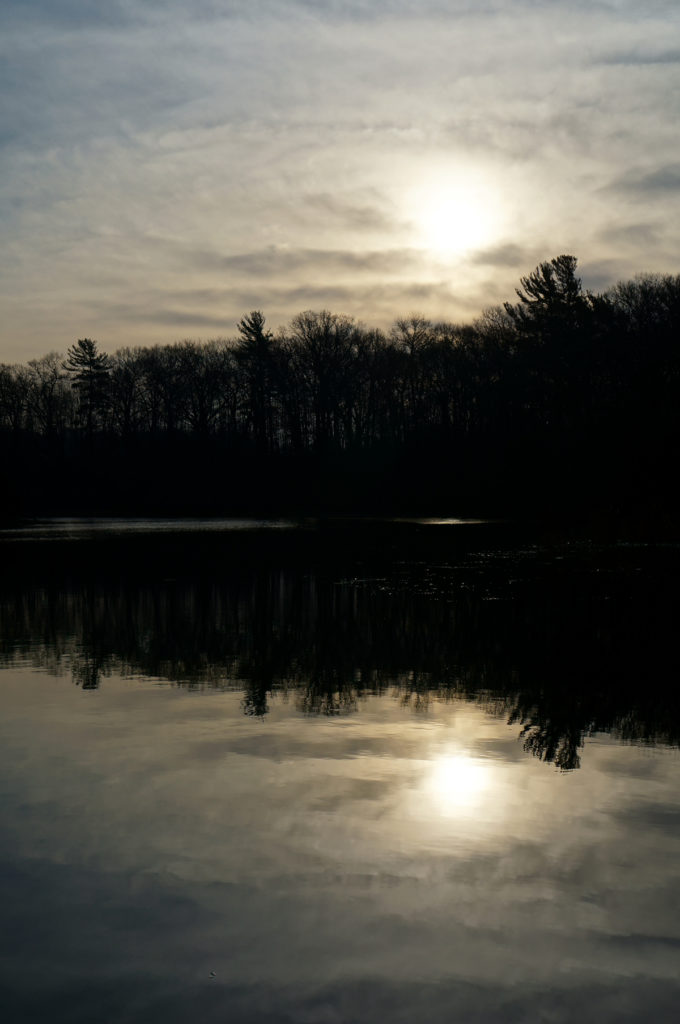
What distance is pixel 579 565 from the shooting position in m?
30.5

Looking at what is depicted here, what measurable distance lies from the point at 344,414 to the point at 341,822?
93.5m

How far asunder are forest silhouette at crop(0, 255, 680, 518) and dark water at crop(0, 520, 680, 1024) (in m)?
41.5

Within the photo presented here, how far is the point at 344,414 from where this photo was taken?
100 metres

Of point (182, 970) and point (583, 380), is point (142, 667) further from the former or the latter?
point (583, 380)

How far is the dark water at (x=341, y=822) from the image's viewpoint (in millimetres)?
5000

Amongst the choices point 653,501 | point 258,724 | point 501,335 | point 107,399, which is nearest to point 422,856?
point 258,724

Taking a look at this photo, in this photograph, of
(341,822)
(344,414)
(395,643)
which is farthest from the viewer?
(344,414)

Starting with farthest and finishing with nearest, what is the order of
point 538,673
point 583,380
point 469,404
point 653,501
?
point 469,404, point 583,380, point 653,501, point 538,673

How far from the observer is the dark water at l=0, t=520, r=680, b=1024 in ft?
16.4

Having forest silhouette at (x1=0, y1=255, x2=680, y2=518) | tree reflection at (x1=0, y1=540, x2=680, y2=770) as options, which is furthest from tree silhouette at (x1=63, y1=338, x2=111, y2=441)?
tree reflection at (x1=0, y1=540, x2=680, y2=770)

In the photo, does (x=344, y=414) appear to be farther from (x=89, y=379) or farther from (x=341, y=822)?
(x=341, y=822)

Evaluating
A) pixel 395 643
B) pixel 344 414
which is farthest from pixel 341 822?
pixel 344 414

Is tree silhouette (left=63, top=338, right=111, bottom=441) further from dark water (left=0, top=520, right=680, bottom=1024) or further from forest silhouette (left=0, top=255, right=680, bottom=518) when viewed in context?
dark water (left=0, top=520, right=680, bottom=1024)

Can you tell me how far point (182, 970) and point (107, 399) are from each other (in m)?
106
